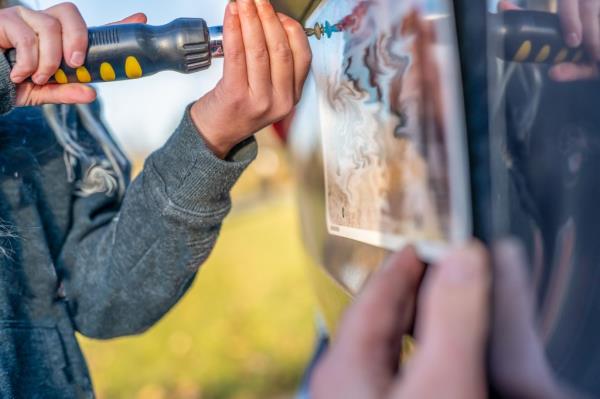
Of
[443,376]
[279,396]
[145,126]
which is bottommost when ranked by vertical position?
[279,396]

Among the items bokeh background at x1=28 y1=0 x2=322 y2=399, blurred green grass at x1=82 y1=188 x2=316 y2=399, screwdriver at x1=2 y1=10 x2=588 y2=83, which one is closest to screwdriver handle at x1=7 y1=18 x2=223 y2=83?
screwdriver at x1=2 y1=10 x2=588 y2=83

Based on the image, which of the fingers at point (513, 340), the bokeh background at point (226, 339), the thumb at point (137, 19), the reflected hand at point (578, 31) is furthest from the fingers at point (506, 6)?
the bokeh background at point (226, 339)

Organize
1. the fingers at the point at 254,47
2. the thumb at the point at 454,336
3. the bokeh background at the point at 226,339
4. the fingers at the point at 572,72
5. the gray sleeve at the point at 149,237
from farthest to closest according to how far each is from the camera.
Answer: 1. the bokeh background at the point at 226,339
2. the gray sleeve at the point at 149,237
3. the fingers at the point at 254,47
4. the fingers at the point at 572,72
5. the thumb at the point at 454,336

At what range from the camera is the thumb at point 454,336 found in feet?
1.18

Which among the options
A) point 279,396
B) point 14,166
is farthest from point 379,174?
point 279,396

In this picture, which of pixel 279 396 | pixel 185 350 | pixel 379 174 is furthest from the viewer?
pixel 185 350

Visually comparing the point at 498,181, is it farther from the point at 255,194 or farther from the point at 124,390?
the point at 255,194

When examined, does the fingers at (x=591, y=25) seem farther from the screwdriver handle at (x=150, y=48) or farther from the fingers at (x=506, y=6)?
the screwdriver handle at (x=150, y=48)

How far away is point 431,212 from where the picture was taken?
50 cm

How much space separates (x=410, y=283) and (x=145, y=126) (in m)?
1.68

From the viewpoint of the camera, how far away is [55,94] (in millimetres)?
735

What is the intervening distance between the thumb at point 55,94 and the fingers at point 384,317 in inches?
17.4

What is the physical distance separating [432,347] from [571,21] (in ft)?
Answer: 0.92

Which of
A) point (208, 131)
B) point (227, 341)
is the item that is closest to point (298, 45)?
point (208, 131)
